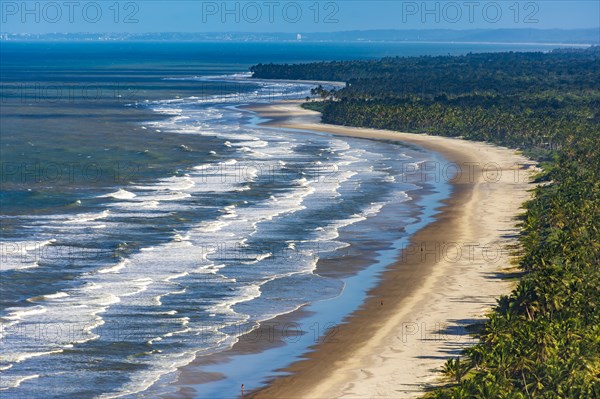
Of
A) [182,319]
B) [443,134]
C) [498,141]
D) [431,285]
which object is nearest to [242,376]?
[182,319]

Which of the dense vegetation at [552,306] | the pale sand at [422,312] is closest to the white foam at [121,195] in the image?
the pale sand at [422,312]

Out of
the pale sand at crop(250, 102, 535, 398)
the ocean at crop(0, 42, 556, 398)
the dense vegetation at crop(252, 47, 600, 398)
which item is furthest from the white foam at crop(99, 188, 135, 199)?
the dense vegetation at crop(252, 47, 600, 398)

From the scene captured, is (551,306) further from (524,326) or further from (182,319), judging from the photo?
(182,319)

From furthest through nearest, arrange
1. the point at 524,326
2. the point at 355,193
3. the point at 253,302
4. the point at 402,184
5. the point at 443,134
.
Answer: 1. the point at 443,134
2. the point at 402,184
3. the point at 355,193
4. the point at 253,302
5. the point at 524,326

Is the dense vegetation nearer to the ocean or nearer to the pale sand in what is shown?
the pale sand

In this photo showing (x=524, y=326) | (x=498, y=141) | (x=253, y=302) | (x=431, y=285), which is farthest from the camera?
(x=498, y=141)

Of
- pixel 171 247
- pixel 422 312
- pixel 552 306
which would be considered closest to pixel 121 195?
pixel 171 247

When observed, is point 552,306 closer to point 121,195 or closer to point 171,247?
point 171,247
